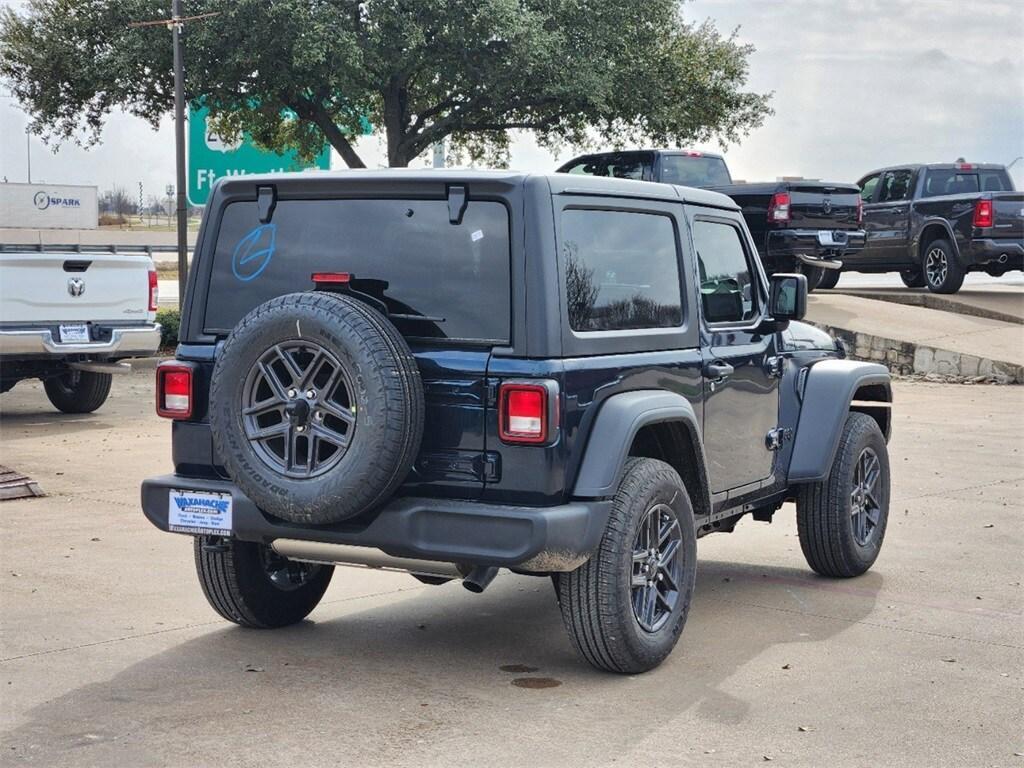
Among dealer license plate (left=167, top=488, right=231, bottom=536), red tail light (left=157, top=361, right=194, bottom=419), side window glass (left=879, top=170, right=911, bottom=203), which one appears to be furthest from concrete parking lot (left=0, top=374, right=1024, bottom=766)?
side window glass (left=879, top=170, right=911, bottom=203)

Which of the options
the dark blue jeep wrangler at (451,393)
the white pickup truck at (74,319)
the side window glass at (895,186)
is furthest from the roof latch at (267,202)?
the side window glass at (895,186)

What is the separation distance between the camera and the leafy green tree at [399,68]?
992 inches

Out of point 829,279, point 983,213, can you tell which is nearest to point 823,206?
point 983,213

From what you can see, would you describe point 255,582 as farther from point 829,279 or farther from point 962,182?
point 829,279

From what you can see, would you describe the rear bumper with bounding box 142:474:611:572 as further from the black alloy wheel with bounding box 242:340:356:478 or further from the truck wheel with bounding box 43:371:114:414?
the truck wheel with bounding box 43:371:114:414

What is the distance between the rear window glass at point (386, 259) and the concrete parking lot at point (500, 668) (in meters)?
1.31

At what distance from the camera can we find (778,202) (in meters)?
19.4

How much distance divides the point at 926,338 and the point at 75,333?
11153 millimetres

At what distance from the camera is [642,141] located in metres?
30.1

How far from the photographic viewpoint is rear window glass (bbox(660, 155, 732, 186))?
1891 centimetres

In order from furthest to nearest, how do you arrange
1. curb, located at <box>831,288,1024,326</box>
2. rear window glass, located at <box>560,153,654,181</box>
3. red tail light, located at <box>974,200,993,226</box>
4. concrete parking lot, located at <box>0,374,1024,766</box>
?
curb, located at <box>831,288,1024,326</box>
red tail light, located at <box>974,200,993,226</box>
rear window glass, located at <box>560,153,654,181</box>
concrete parking lot, located at <box>0,374,1024,766</box>

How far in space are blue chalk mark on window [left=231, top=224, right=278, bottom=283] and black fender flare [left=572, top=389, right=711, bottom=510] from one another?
1416 millimetres

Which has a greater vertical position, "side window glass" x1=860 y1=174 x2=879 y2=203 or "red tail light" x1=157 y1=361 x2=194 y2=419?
"side window glass" x1=860 y1=174 x2=879 y2=203

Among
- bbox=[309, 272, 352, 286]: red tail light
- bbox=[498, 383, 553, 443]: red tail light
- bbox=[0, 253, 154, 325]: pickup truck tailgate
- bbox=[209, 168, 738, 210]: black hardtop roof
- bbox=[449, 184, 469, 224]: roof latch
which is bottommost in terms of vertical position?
bbox=[498, 383, 553, 443]: red tail light
